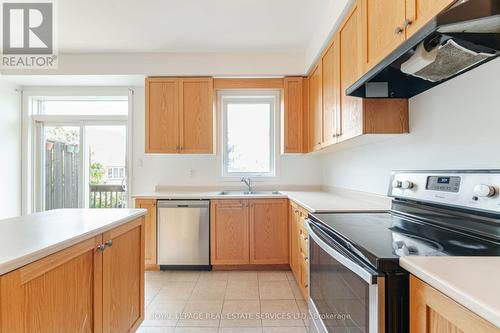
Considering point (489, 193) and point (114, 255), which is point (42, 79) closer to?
point (114, 255)

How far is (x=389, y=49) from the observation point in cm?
130

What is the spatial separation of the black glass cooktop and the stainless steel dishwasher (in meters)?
1.79

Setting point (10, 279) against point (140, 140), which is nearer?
point (10, 279)

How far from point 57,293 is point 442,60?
1838 mm

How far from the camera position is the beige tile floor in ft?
6.50

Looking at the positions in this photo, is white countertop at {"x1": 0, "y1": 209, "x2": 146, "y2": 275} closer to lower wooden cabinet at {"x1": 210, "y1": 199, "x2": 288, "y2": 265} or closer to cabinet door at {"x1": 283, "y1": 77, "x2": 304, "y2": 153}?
lower wooden cabinet at {"x1": 210, "y1": 199, "x2": 288, "y2": 265}

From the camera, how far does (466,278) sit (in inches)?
24.9

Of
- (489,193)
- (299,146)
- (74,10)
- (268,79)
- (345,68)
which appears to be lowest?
(489,193)

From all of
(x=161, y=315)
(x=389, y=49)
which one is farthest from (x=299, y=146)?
(x=161, y=315)

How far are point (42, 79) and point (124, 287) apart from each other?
3.18 meters

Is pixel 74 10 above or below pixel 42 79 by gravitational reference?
above

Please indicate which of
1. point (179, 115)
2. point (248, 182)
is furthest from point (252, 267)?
point (179, 115)

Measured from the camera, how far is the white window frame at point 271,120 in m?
3.58

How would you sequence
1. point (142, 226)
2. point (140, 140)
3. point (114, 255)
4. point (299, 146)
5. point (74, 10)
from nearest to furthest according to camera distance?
point (114, 255)
point (142, 226)
point (74, 10)
point (299, 146)
point (140, 140)
